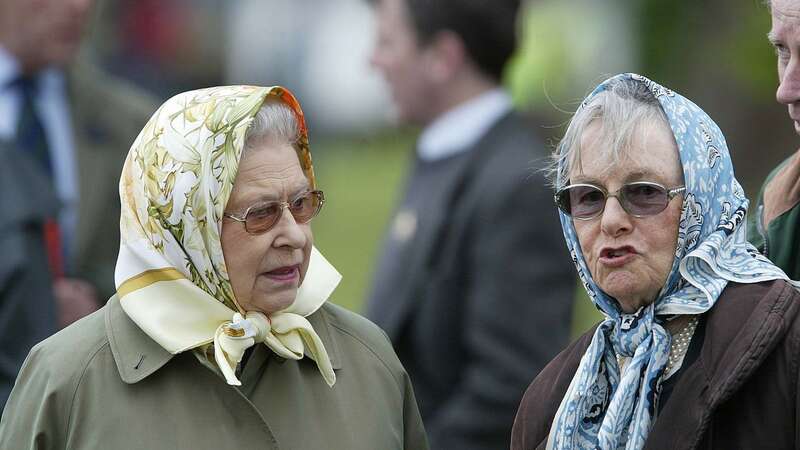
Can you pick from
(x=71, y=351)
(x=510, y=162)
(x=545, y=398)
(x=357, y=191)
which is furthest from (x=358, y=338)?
(x=357, y=191)

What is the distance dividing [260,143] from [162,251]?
0.35 metres

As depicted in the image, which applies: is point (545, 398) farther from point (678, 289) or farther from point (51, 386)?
point (51, 386)

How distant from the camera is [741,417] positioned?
10.1ft

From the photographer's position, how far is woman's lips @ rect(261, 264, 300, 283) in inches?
139

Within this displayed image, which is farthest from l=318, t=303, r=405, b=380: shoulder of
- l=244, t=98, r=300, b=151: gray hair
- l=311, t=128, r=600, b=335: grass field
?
l=311, t=128, r=600, b=335: grass field

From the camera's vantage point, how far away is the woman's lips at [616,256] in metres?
3.31

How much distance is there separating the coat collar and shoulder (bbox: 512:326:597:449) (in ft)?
1.81

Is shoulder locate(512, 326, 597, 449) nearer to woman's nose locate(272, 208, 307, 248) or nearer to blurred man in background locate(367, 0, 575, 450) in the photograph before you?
woman's nose locate(272, 208, 307, 248)

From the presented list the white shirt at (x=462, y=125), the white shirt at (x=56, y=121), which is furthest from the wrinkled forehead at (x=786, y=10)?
the white shirt at (x=56, y=121)

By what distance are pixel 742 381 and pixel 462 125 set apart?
258cm

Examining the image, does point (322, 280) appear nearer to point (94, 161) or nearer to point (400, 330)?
point (400, 330)

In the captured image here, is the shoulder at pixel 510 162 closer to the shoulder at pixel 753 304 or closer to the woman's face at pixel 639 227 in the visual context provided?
the woman's face at pixel 639 227

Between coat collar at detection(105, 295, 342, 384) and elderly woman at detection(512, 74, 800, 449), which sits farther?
coat collar at detection(105, 295, 342, 384)

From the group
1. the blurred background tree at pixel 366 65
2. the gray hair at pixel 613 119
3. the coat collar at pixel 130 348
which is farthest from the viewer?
the blurred background tree at pixel 366 65
